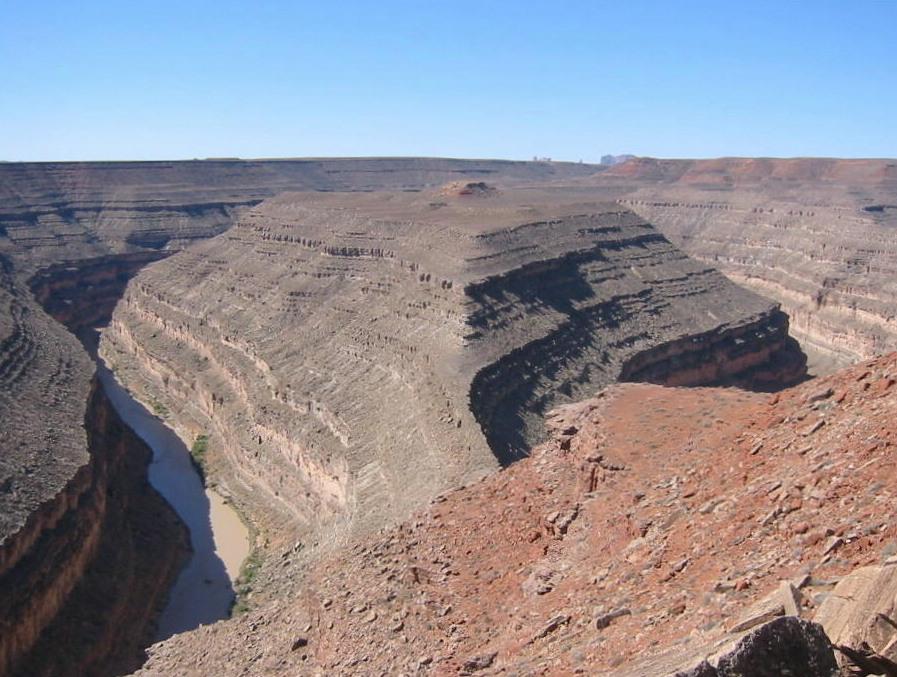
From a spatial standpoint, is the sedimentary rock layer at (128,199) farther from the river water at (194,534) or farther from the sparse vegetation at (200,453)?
the sparse vegetation at (200,453)

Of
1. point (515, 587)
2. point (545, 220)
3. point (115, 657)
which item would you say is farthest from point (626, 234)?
point (515, 587)

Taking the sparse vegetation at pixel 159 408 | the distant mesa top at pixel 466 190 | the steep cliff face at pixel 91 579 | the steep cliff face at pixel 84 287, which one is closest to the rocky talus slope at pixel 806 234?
the distant mesa top at pixel 466 190

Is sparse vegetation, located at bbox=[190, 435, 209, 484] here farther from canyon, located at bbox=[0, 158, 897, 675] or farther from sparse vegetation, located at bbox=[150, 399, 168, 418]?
sparse vegetation, located at bbox=[150, 399, 168, 418]

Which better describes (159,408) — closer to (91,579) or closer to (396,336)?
(396,336)

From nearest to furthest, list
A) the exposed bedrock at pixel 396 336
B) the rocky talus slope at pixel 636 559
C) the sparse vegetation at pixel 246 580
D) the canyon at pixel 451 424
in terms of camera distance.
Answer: the rocky talus slope at pixel 636 559 → the canyon at pixel 451 424 → the sparse vegetation at pixel 246 580 → the exposed bedrock at pixel 396 336

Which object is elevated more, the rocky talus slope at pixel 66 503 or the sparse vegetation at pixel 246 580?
the rocky talus slope at pixel 66 503

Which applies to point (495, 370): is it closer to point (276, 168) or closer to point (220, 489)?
point (220, 489)
